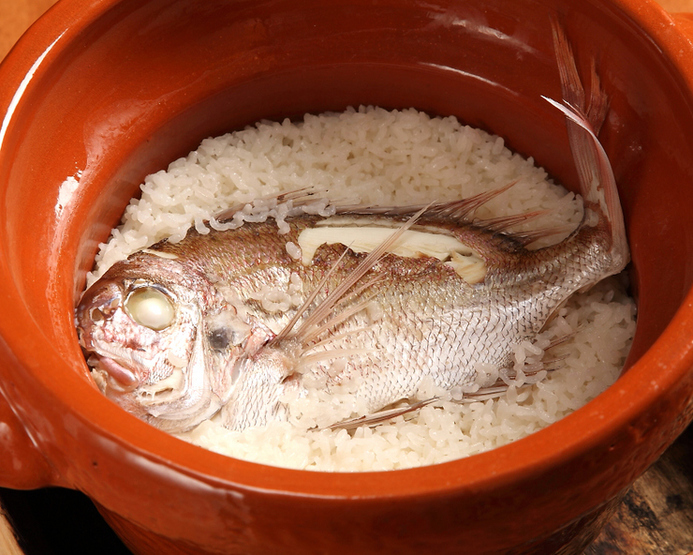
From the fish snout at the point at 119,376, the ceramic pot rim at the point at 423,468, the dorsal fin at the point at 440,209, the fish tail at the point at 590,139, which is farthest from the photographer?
the dorsal fin at the point at 440,209

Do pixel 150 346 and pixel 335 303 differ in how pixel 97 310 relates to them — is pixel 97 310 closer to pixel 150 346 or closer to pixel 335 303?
pixel 150 346

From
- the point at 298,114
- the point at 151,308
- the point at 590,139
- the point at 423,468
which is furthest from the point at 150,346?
the point at 590,139

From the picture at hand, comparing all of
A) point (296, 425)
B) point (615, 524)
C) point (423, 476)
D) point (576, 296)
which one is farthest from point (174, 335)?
point (615, 524)

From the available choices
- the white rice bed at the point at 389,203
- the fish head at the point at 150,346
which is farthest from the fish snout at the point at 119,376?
the white rice bed at the point at 389,203

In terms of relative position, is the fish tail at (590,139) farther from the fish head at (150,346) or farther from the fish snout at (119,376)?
the fish snout at (119,376)

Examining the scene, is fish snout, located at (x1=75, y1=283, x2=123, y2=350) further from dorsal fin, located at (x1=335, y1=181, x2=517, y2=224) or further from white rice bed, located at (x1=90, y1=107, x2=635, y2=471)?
dorsal fin, located at (x1=335, y1=181, x2=517, y2=224)

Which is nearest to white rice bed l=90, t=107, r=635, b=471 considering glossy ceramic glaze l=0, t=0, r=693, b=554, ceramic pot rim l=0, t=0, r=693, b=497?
glossy ceramic glaze l=0, t=0, r=693, b=554

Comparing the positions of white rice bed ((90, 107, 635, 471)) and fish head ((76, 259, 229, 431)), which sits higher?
white rice bed ((90, 107, 635, 471))
